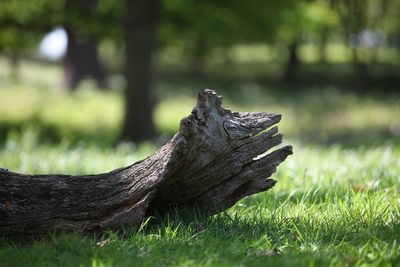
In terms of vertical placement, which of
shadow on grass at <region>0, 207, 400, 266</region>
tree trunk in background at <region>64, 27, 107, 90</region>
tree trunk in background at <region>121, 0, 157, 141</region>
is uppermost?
tree trunk in background at <region>64, 27, 107, 90</region>

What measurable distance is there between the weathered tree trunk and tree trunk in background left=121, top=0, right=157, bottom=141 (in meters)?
8.58

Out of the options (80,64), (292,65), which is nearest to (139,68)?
(80,64)

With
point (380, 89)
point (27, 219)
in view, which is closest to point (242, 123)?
point (27, 219)

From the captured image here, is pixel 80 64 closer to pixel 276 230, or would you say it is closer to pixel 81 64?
pixel 81 64

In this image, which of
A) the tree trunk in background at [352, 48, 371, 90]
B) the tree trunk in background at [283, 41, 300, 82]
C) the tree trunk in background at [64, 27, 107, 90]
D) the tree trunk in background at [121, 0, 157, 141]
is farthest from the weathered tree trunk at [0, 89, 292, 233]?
the tree trunk in background at [283, 41, 300, 82]

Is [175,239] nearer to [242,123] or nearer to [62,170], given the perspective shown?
[242,123]

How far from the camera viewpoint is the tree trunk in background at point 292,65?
35781 mm

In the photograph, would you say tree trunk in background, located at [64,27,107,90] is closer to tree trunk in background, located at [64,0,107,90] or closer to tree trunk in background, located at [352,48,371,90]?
tree trunk in background, located at [64,0,107,90]

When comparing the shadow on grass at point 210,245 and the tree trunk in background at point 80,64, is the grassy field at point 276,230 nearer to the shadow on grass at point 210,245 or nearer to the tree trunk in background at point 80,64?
the shadow on grass at point 210,245

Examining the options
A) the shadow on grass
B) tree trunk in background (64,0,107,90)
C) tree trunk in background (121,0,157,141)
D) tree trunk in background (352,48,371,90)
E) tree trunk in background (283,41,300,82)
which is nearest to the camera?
the shadow on grass

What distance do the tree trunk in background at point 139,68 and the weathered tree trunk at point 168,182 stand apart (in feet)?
28.2

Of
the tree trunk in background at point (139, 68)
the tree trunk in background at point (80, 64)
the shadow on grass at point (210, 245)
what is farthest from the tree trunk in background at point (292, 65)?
the shadow on grass at point (210, 245)

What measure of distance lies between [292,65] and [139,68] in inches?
1010

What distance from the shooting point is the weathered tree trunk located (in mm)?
3402
